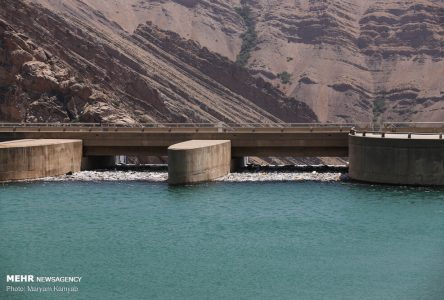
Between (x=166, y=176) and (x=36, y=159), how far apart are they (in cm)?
1110

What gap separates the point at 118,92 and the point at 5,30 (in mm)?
20599

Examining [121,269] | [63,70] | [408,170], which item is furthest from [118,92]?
[121,269]

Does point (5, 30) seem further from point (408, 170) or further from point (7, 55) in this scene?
point (408, 170)

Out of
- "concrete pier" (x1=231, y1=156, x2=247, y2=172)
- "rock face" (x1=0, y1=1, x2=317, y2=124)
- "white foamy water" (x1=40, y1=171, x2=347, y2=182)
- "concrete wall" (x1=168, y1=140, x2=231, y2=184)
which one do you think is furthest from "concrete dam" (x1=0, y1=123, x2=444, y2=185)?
"rock face" (x1=0, y1=1, x2=317, y2=124)

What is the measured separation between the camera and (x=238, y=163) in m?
79.6

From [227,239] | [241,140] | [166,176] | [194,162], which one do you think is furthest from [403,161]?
[227,239]

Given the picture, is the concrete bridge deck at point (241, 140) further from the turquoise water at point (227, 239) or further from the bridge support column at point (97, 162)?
the turquoise water at point (227, 239)

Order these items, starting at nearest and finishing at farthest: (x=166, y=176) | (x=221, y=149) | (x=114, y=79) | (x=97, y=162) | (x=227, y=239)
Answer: (x=227, y=239) → (x=221, y=149) → (x=166, y=176) → (x=97, y=162) → (x=114, y=79)

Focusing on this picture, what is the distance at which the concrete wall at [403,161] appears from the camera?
2589 inches

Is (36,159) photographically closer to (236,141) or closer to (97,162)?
(97,162)

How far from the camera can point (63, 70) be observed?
114 m

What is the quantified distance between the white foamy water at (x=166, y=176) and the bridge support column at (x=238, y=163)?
2.58 metres

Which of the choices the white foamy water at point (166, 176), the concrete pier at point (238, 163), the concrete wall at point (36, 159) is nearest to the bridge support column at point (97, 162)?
the white foamy water at point (166, 176)

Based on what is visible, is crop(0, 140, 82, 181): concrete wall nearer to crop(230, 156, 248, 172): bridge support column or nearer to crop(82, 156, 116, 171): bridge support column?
crop(82, 156, 116, 171): bridge support column
